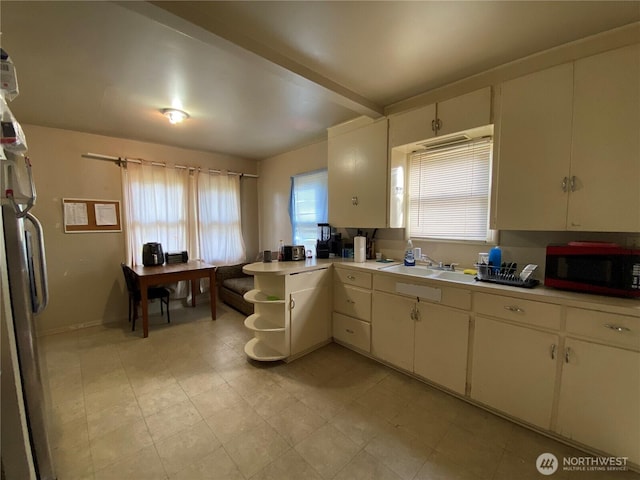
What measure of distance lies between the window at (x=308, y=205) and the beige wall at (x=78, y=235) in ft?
6.67

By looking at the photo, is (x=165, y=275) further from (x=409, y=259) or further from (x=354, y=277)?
(x=409, y=259)

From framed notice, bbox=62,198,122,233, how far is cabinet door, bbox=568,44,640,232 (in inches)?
186

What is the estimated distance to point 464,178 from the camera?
245cm

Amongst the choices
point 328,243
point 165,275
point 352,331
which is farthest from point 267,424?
point 165,275

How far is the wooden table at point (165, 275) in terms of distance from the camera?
3057mm

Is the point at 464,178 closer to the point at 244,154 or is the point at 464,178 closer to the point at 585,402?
the point at 585,402

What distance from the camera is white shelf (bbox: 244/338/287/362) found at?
8.16ft

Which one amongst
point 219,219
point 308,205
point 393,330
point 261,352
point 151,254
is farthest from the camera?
point 219,219

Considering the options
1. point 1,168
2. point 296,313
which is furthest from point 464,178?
point 1,168

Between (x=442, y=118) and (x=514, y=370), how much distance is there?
1.97m

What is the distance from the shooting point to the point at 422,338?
218cm

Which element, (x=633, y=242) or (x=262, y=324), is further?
(x=262, y=324)

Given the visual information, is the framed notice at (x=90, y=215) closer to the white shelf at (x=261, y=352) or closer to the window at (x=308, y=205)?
the window at (x=308, y=205)

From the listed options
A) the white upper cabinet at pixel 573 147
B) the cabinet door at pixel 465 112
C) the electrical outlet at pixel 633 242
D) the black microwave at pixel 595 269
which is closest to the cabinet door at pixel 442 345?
the black microwave at pixel 595 269
